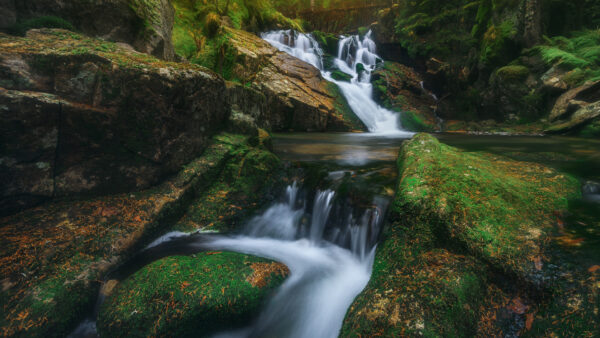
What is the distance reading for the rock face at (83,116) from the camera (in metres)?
3.06

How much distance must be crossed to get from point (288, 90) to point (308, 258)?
10673 mm

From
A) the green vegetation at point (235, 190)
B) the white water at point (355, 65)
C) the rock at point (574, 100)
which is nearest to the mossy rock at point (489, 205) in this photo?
the green vegetation at point (235, 190)

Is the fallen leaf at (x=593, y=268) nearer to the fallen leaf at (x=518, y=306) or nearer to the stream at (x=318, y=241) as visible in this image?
the fallen leaf at (x=518, y=306)

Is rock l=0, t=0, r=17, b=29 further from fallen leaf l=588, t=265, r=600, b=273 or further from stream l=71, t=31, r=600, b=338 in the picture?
fallen leaf l=588, t=265, r=600, b=273

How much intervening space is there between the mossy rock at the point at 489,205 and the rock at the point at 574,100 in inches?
336

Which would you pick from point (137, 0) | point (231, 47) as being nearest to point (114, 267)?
point (137, 0)

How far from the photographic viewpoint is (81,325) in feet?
8.84

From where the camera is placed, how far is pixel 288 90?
42.5 feet

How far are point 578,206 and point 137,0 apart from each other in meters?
8.80

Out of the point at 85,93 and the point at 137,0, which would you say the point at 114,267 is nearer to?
the point at 85,93

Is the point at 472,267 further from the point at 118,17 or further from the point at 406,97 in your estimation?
the point at 406,97

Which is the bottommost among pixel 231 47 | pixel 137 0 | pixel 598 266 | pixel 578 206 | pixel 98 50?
pixel 598 266

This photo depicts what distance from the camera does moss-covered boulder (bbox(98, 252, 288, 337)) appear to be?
246 centimetres

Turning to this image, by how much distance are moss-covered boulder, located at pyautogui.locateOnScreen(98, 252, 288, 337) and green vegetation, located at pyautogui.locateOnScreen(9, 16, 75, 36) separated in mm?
4215
